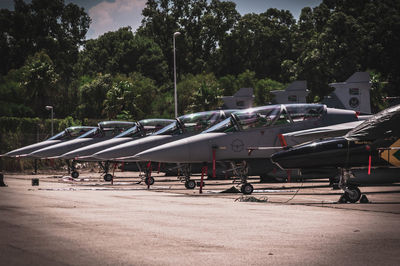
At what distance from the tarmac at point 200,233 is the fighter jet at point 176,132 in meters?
8.48

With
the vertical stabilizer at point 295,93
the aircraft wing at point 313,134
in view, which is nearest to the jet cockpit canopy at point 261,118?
the aircraft wing at point 313,134

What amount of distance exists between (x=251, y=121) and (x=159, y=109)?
57097 mm

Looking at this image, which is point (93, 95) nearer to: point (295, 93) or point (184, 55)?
point (184, 55)

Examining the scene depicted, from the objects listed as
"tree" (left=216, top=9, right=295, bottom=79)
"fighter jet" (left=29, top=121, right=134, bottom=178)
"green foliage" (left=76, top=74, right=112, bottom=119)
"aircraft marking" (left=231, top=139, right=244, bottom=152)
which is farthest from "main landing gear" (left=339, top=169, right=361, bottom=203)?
"tree" (left=216, top=9, right=295, bottom=79)

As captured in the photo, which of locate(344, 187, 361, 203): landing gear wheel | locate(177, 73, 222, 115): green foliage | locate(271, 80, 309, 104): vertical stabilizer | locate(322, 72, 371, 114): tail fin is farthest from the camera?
locate(177, 73, 222, 115): green foliage

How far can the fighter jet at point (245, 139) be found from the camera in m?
17.5

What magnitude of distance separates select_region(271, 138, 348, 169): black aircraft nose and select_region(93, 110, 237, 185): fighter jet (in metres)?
8.37

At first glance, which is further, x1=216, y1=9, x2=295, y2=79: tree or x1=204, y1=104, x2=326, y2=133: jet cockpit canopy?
x1=216, y1=9, x2=295, y2=79: tree

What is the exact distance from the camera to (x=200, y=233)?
8.20 m

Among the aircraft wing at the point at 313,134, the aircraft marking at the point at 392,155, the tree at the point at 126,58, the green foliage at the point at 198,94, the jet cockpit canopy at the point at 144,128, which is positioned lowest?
the aircraft marking at the point at 392,155

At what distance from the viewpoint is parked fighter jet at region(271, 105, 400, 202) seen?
13.0 metres

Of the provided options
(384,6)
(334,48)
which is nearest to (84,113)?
(334,48)

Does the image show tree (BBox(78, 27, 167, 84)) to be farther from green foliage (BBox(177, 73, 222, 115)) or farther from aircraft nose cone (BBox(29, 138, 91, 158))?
aircraft nose cone (BBox(29, 138, 91, 158))

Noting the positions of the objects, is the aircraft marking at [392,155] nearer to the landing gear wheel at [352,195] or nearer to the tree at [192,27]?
the landing gear wheel at [352,195]
